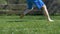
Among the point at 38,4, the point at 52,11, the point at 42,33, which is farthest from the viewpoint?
the point at 52,11

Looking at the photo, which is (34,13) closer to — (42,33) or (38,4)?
(38,4)

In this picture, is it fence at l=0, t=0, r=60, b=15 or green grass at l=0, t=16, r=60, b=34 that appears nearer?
green grass at l=0, t=16, r=60, b=34

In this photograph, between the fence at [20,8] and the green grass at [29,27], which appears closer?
the green grass at [29,27]

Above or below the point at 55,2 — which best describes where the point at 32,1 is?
above

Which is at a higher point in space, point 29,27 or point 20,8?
point 29,27

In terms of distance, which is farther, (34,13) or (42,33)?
(34,13)

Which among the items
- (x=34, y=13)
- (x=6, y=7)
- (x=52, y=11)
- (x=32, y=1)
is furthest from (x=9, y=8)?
(x=32, y=1)

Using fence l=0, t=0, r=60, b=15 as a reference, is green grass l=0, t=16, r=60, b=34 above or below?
above

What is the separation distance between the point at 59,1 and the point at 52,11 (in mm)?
603

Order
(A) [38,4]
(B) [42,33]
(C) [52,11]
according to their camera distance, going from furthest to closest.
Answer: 1. (C) [52,11]
2. (A) [38,4]
3. (B) [42,33]

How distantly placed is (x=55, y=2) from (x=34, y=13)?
111 centimetres

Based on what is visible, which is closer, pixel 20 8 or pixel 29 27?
pixel 29 27

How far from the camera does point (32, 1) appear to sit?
7105mm

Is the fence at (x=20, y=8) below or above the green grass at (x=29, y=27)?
below
